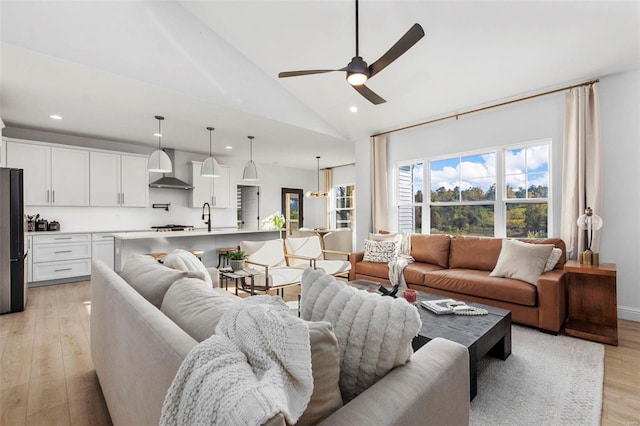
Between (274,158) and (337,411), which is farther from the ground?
(274,158)

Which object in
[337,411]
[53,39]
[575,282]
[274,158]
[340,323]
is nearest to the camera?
[337,411]

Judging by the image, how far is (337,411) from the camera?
2.60 ft

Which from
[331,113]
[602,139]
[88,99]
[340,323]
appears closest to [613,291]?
[602,139]

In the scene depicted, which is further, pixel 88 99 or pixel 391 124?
pixel 391 124

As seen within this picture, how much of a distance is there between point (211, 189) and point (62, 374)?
5.04 m

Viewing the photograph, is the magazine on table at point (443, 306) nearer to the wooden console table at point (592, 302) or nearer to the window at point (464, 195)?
the wooden console table at point (592, 302)

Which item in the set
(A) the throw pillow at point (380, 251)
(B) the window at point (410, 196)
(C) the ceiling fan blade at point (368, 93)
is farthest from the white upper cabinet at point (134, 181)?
(B) the window at point (410, 196)

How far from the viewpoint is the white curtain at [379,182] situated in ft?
17.8

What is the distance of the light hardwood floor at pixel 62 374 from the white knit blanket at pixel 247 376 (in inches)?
61.6

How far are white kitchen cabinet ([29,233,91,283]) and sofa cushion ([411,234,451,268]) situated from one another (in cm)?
528

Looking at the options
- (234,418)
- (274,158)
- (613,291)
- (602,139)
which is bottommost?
(613,291)

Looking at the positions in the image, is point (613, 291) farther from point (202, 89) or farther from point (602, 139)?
point (202, 89)

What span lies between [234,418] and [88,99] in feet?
14.5

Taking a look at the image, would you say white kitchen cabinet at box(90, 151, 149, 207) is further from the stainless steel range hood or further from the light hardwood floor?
the light hardwood floor
